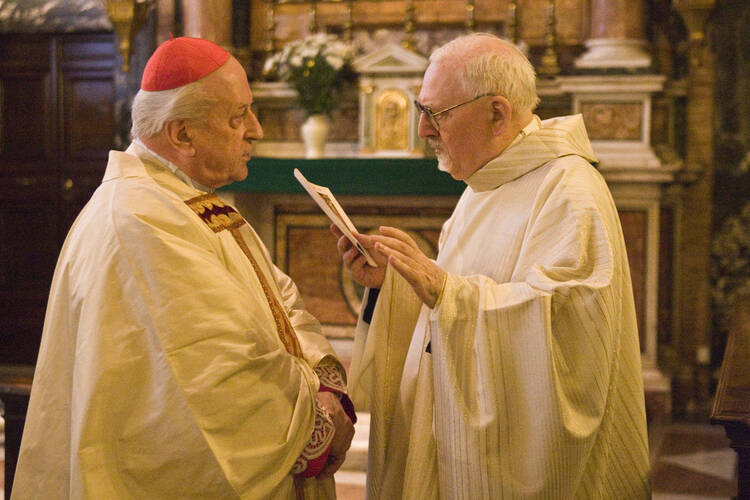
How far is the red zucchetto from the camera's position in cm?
234

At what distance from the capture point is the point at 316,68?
6.09m

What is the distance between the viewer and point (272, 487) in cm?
219

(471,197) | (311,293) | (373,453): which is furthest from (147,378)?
(311,293)

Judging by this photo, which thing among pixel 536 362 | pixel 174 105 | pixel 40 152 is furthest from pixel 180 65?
pixel 40 152

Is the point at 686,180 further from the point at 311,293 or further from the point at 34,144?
the point at 34,144

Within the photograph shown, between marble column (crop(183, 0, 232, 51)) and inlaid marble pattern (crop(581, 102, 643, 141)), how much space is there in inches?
101

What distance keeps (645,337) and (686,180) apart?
1.09 metres

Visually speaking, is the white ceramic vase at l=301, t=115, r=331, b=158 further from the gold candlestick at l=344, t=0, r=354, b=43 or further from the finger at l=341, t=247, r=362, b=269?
the finger at l=341, t=247, r=362, b=269

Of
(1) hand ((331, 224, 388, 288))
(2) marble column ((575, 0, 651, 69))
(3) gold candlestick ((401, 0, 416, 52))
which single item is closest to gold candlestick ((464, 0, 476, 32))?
(3) gold candlestick ((401, 0, 416, 52))

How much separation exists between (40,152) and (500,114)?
5.77m

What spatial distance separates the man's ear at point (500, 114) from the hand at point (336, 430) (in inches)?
34.6

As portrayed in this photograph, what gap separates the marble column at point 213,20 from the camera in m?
6.48

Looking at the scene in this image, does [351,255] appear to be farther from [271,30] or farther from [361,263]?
[271,30]

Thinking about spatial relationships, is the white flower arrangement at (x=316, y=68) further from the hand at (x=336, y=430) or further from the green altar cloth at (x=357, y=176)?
the hand at (x=336, y=430)
